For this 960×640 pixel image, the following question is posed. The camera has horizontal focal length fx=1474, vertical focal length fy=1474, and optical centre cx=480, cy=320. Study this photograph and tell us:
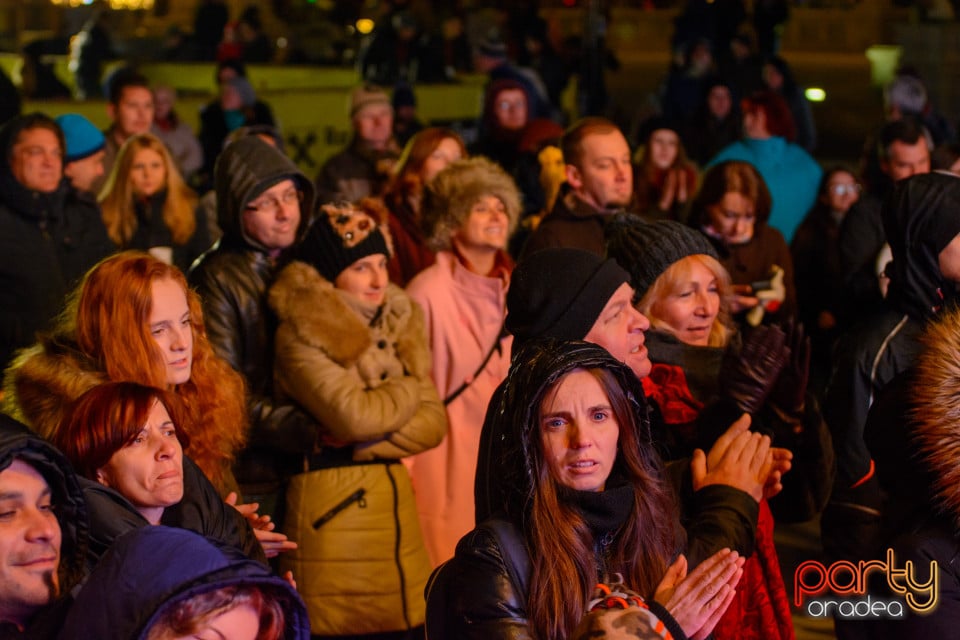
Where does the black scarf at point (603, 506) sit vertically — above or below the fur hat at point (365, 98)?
below

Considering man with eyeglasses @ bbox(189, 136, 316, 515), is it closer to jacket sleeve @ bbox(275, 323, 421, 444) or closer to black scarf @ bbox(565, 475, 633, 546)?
jacket sleeve @ bbox(275, 323, 421, 444)

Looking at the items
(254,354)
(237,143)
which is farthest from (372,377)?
(237,143)

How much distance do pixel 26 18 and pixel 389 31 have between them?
11.6m

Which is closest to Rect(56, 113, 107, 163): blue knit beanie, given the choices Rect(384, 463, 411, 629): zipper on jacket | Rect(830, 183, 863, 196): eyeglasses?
Rect(384, 463, 411, 629): zipper on jacket

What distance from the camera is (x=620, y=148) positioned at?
21.4ft

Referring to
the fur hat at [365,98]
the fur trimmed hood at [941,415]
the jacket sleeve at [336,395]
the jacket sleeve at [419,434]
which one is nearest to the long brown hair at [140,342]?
the jacket sleeve at [336,395]

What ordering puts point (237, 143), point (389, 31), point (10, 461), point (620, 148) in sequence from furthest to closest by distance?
1. point (389, 31)
2. point (620, 148)
3. point (237, 143)
4. point (10, 461)

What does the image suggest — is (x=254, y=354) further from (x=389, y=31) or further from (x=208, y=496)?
(x=389, y=31)

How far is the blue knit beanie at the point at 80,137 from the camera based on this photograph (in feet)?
26.7

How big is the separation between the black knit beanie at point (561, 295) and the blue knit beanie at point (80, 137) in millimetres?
4596

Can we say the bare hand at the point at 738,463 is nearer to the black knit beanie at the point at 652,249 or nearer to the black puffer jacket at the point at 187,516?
the black knit beanie at the point at 652,249

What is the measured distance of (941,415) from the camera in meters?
3.52

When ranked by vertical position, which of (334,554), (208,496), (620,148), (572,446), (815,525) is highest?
(620,148)

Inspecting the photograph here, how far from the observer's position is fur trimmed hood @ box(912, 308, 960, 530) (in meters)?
3.46
